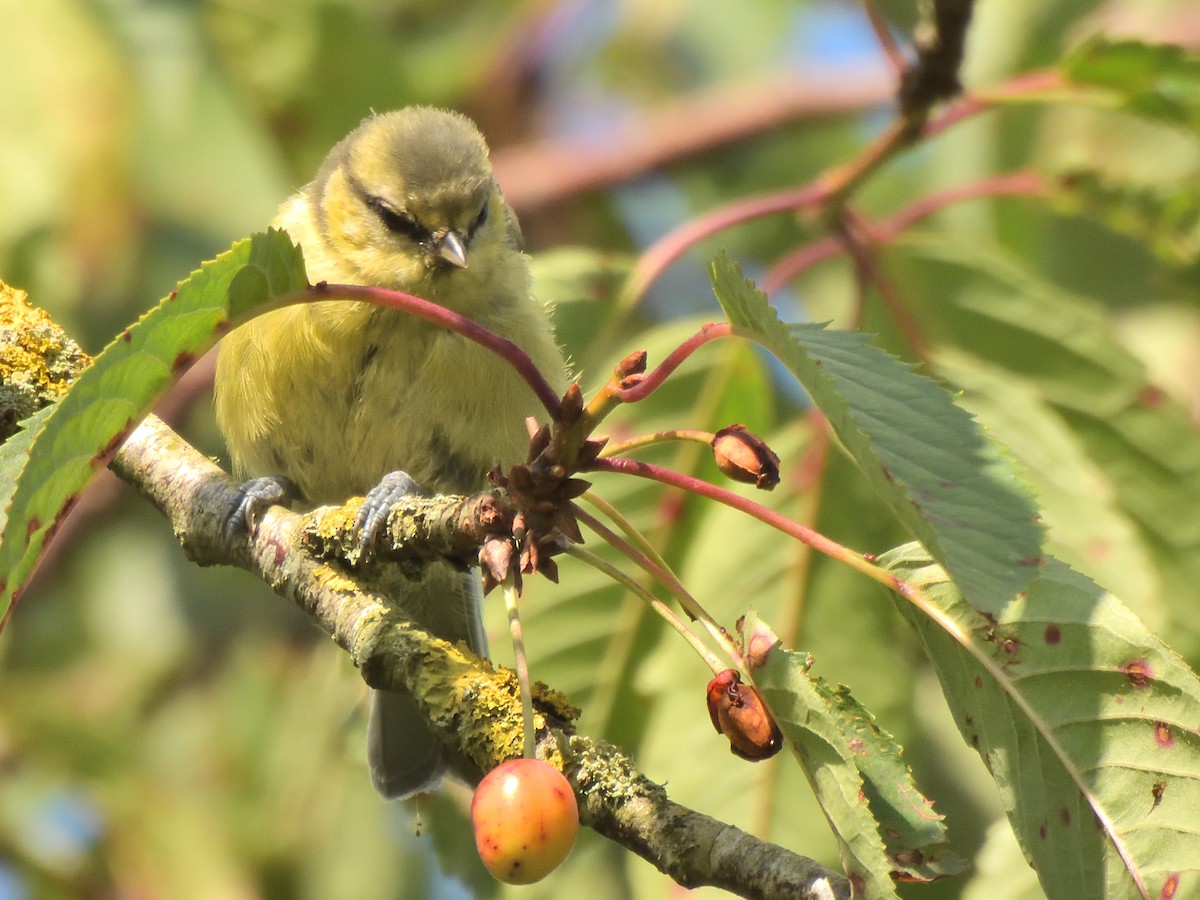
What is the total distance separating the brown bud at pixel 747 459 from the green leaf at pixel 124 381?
0.63 metres

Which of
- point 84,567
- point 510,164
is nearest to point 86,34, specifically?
point 510,164

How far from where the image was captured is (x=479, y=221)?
3.69m

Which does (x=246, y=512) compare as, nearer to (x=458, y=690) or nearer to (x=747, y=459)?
(x=458, y=690)

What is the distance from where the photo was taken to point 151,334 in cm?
184

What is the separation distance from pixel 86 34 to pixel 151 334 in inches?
112

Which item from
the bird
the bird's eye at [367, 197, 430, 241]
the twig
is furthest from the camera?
the twig

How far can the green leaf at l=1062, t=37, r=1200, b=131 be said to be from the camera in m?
3.08

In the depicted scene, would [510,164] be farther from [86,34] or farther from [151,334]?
[151,334]

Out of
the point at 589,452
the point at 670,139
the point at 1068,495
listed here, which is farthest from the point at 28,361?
the point at 670,139

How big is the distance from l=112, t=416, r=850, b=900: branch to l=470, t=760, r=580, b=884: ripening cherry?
0.47ft

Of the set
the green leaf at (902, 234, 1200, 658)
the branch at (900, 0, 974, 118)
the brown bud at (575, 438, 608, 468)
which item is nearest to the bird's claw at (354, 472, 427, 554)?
the brown bud at (575, 438, 608, 468)

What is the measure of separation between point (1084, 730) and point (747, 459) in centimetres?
56

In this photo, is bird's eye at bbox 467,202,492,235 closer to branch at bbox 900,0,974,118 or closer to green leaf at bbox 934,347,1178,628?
branch at bbox 900,0,974,118

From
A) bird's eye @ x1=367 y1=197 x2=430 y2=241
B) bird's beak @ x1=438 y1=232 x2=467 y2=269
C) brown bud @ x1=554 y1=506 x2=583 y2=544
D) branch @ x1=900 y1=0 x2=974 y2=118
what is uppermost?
branch @ x1=900 y1=0 x2=974 y2=118
